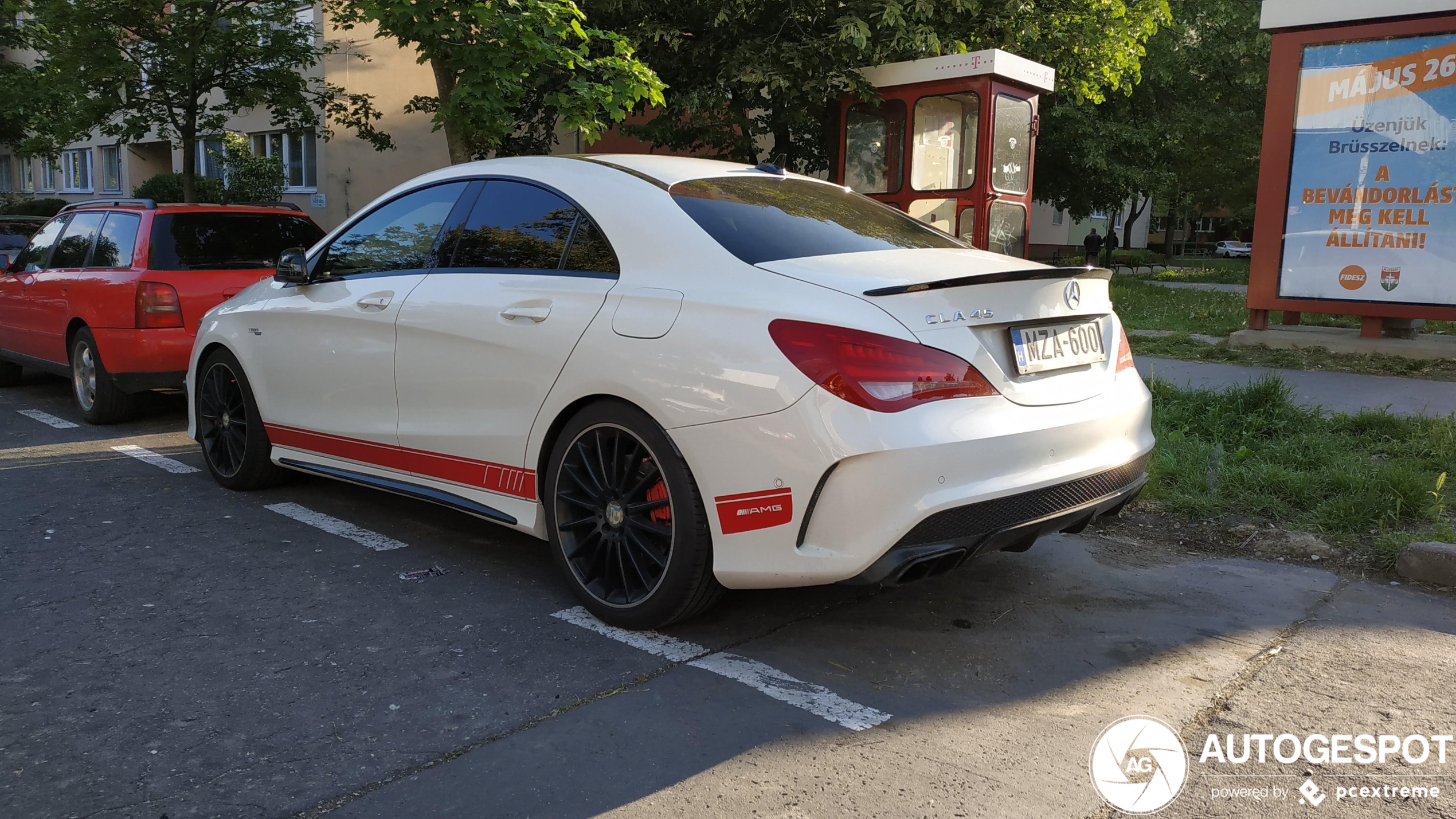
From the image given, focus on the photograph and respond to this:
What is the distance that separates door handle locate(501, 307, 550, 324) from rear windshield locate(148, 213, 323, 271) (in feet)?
14.8

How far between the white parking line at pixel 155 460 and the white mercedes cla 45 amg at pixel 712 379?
6.33ft

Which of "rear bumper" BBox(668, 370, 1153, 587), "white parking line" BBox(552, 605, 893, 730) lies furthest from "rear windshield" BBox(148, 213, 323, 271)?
"rear bumper" BBox(668, 370, 1153, 587)

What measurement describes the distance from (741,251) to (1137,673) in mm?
1841

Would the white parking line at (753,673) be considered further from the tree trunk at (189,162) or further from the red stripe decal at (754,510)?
the tree trunk at (189,162)

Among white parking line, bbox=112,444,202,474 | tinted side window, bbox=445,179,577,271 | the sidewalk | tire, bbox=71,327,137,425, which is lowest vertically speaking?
white parking line, bbox=112,444,202,474

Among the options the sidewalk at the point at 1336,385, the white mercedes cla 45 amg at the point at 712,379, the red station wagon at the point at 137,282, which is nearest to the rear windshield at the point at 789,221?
the white mercedes cla 45 amg at the point at 712,379

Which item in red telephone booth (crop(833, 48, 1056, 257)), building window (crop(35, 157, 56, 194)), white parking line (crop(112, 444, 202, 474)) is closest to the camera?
white parking line (crop(112, 444, 202, 474))

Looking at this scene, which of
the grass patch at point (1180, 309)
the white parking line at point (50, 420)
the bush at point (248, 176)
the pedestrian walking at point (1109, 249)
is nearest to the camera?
the white parking line at point (50, 420)

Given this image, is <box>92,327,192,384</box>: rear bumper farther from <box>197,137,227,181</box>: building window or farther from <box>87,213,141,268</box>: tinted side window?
<box>197,137,227,181</box>: building window

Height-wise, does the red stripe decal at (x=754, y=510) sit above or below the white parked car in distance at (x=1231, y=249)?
below

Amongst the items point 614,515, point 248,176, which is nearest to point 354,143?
point 248,176

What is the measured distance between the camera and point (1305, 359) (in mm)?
9445

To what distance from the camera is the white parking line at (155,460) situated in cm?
645

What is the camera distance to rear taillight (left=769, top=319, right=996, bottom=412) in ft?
10.4
